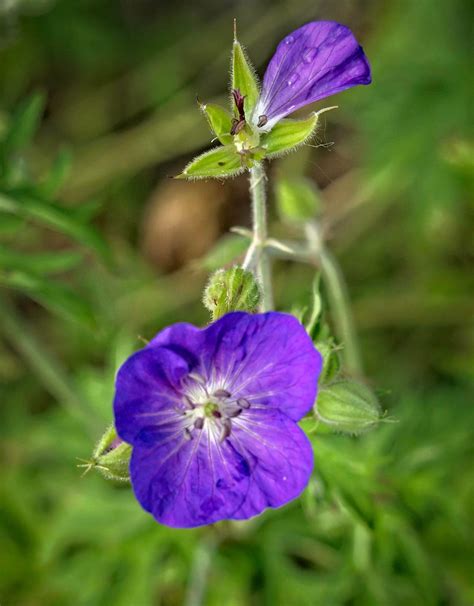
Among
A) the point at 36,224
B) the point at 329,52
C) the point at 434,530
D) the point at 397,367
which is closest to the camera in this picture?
the point at 329,52

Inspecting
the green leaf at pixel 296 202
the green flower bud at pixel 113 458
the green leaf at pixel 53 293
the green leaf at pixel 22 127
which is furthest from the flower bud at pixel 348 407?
the green leaf at pixel 22 127

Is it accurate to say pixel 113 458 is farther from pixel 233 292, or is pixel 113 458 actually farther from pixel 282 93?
pixel 282 93

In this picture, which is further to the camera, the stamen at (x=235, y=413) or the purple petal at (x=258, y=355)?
the stamen at (x=235, y=413)

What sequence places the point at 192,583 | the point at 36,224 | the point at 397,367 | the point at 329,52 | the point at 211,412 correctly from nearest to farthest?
1. the point at 329,52
2. the point at 211,412
3. the point at 192,583
4. the point at 397,367
5. the point at 36,224

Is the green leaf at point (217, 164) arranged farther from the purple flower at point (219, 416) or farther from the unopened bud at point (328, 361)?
the unopened bud at point (328, 361)

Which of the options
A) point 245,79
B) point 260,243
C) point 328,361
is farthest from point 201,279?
point 245,79

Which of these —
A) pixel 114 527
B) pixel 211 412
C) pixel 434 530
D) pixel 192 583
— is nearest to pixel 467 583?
pixel 434 530

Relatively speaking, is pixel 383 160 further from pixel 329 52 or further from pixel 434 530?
pixel 329 52
